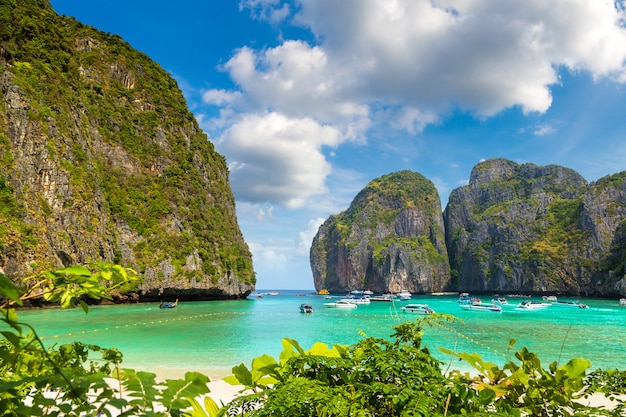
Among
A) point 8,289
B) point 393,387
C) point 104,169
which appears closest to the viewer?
point 8,289

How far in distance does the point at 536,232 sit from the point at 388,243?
4810 centimetres

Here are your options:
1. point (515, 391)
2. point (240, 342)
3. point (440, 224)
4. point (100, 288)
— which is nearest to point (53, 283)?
point (100, 288)

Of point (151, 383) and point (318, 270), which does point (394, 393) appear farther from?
point (318, 270)

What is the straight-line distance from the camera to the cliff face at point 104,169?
112 ft

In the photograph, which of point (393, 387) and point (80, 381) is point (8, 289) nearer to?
point (80, 381)

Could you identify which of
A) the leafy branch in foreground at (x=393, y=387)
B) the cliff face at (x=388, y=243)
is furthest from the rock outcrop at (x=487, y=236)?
the leafy branch in foreground at (x=393, y=387)

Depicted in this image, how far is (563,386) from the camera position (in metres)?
2.01

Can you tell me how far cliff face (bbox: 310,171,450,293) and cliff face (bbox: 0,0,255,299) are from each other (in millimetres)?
70459

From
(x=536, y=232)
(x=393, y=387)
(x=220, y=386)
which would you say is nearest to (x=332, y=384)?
(x=393, y=387)

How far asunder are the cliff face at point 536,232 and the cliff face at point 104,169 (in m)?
74.8

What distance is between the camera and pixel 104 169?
51000 mm

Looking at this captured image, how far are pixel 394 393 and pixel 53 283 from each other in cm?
144

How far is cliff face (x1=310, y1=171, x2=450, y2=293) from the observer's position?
125625 millimetres

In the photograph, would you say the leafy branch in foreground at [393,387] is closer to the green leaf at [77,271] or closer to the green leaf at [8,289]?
the green leaf at [77,271]
